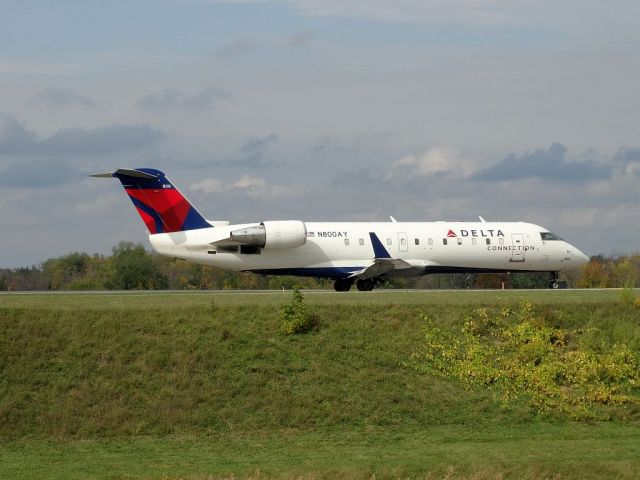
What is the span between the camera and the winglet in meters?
Answer: 44.5

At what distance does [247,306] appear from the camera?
29.1m

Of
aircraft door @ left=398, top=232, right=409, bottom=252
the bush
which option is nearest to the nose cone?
aircraft door @ left=398, top=232, right=409, bottom=252

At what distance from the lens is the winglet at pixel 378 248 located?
44.5 meters

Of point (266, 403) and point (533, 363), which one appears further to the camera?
point (533, 363)

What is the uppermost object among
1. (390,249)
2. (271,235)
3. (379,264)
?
(271,235)

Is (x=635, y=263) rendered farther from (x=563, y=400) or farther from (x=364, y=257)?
(x=563, y=400)

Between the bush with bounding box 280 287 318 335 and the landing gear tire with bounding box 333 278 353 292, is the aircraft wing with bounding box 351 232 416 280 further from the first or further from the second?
the bush with bounding box 280 287 318 335

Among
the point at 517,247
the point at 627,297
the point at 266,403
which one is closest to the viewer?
the point at 266,403

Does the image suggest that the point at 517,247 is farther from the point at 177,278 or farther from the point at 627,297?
the point at 177,278

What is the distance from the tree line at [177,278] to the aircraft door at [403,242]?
13753mm

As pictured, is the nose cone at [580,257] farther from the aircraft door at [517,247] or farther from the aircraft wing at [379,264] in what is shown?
the aircraft wing at [379,264]

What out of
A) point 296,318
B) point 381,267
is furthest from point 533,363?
point 381,267

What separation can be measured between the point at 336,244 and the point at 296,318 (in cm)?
1712

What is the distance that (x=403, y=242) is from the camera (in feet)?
148
